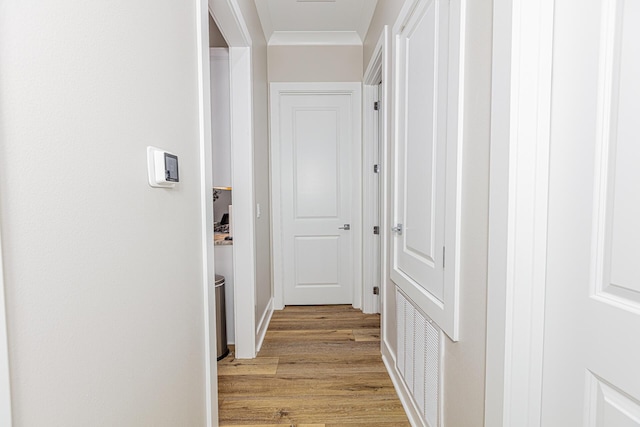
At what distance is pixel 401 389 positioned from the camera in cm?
183

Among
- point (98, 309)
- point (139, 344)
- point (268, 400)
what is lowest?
point (268, 400)

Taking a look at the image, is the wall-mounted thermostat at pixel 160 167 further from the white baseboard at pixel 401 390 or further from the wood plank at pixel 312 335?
the wood plank at pixel 312 335

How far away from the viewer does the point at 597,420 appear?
724 millimetres

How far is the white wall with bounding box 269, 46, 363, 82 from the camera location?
3107mm

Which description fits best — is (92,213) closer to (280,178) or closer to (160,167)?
(160,167)

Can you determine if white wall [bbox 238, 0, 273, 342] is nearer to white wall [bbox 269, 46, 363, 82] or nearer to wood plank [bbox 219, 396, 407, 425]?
white wall [bbox 269, 46, 363, 82]

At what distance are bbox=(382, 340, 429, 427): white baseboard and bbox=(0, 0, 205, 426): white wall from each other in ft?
3.67

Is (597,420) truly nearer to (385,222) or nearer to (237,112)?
(385,222)

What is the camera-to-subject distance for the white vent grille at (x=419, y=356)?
53.3 inches

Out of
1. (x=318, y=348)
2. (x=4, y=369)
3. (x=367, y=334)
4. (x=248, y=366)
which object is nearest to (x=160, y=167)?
(x=4, y=369)

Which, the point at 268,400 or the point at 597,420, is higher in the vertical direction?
the point at 597,420

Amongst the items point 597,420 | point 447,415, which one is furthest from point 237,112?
point 597,420

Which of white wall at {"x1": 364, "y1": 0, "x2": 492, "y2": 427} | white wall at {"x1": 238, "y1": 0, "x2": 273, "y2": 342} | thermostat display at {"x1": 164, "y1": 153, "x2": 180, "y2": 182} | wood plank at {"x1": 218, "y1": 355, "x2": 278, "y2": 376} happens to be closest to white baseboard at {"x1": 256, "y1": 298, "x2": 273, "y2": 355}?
white wall at {"x1": 238, "y1": 0, "x2": 273, "y2": 342}

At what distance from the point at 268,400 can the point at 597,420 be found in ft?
5.16
